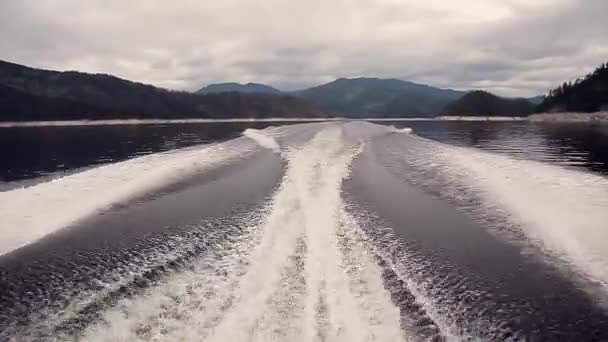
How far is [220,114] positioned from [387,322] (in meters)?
196

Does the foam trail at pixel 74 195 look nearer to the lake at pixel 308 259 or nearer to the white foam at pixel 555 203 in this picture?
the lake at pixel 308 259

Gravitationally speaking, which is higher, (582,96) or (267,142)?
(582,96)

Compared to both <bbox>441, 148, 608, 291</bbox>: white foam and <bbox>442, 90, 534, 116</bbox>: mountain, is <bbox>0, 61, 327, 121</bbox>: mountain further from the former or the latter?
<bbox>441, 148, 608, 291</bbox>: white foam

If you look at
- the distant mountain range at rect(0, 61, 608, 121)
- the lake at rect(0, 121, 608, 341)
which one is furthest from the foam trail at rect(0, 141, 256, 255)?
the distant mountain range at rect(0, 61, 608, 121)

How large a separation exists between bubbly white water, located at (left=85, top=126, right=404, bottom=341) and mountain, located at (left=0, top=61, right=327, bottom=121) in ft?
429

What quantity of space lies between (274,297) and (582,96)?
144571mm

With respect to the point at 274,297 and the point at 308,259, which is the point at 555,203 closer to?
the point at 308,259

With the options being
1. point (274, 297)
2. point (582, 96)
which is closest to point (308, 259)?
point (274, 297)

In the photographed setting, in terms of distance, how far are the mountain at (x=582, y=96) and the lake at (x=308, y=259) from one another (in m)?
123

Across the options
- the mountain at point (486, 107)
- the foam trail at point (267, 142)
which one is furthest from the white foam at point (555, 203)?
the mountain at point (486, 107)

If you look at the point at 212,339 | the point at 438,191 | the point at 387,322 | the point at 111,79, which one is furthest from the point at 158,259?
the point at 111,79

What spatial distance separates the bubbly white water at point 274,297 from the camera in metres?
5.00

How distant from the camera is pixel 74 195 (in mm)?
12438

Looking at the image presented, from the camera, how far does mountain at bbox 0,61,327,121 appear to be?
401 feet
